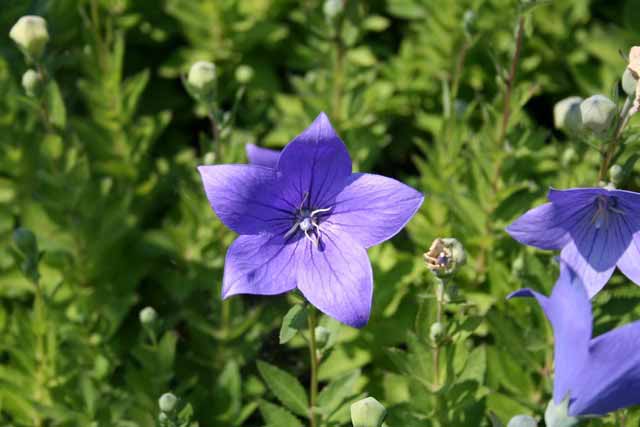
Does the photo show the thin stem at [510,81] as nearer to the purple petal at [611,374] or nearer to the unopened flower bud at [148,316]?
the purple petal at [611,374]

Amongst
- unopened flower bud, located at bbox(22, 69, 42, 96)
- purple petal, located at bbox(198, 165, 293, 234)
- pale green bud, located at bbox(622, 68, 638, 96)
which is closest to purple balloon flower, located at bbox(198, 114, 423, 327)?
purple petal, located at bbox(198, 165, 293, 234)

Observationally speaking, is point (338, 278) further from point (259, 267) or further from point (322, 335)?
point (322, 335)

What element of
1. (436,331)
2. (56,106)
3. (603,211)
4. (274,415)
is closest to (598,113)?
(603,211)

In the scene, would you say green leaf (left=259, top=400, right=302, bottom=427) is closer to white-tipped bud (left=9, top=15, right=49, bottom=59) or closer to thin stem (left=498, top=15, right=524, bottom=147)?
thin stem (left=498, top=15, right=524, bottom=147)

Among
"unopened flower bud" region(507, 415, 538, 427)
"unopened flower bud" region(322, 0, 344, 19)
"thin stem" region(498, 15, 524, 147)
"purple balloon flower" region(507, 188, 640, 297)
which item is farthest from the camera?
"unopened flower bud" region(322, 0, 344, 19)

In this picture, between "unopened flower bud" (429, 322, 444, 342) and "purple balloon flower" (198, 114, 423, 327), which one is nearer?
"purple balloon flower" (198, 114, 423, 327)

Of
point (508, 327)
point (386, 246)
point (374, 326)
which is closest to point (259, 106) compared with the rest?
point (386, 246)

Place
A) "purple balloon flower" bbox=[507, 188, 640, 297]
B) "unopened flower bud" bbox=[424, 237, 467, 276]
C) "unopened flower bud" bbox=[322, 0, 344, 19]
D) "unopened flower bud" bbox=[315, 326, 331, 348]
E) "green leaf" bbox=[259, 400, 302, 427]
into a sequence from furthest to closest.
A: "unopened flower bud" bbox=[322, 0, 344, 19]
"green leaf" bbox=[259, 400, 302, 427]
"unopened flower bud" bbox=[315, 326, 331, 348]
"purple balloon flower" bbox=[507, 188, 640, 297]
"unopened flower bud" bbox=[424, 237, 467, 276]
